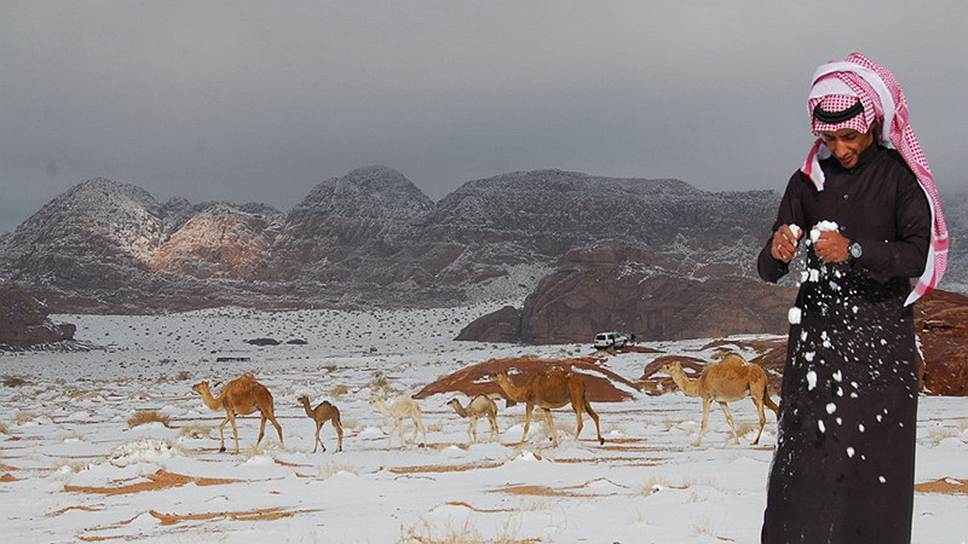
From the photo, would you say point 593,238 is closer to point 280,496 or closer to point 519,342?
point 519,342

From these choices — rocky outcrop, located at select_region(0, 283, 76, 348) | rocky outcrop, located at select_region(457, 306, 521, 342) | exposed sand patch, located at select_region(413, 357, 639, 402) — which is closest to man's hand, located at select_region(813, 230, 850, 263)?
exposed sand patch, located at select_region(413, 357, 639, 402)

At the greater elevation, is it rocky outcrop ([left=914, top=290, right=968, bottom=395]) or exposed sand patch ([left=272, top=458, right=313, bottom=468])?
rocky outcrop ([left=914, top=290, right=968, bottom=395])

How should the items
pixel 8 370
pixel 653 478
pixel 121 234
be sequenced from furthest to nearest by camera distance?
pixel 121 234, pixel 8 370, pixel 653 478

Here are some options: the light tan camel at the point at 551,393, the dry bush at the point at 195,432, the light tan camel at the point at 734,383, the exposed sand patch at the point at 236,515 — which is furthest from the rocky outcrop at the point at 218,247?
the exposed sand patch at the point at 236,515

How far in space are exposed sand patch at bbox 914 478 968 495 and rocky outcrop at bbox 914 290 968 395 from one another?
13198 millimetres

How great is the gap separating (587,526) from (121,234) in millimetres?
146420

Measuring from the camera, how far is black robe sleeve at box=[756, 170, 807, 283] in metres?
3.72

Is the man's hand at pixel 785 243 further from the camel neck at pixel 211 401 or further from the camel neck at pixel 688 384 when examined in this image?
the camel neck at pixel 211 401

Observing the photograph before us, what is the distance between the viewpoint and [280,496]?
803 centimetres

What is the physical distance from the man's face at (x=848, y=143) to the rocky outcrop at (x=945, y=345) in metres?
17.5

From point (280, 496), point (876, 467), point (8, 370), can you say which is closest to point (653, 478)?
point (280, 496)

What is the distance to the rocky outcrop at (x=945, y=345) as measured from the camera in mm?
19094

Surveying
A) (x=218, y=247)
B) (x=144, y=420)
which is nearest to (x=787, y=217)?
(x=144, y=420)

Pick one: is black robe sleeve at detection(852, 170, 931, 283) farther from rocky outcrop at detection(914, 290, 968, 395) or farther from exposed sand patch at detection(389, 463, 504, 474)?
rocky outcrop at detection(914, 290, 968, 395)
